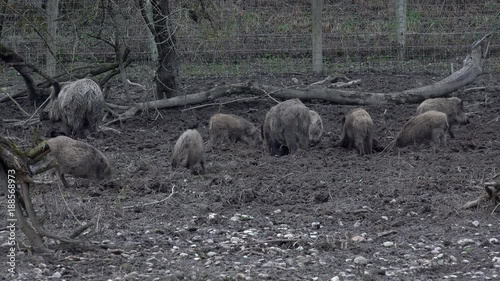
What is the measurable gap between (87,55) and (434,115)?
6.40 m

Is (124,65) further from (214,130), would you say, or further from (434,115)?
(434,115)

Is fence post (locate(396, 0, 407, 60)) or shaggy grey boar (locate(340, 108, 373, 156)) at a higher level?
fence post (locate(396, 0, 407, 60))

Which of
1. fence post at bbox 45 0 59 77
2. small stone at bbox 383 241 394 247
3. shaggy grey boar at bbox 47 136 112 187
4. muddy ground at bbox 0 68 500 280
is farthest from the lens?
fence post at bbox 45 0 59 77

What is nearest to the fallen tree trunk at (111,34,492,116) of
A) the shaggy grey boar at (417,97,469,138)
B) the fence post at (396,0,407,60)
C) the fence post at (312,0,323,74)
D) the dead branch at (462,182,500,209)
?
the shaggy grey boar at (417,97,469,138)

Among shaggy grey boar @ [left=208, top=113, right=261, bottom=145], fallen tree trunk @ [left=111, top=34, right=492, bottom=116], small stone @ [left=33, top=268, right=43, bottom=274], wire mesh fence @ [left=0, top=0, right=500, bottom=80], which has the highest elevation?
wire mesh fence @ [left=0, top=0, right=500, bottom=80]

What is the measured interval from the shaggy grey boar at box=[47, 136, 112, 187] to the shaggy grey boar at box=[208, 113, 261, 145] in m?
2.40

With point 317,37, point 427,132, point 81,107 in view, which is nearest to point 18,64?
point 81,107

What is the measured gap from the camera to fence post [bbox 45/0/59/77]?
13.7 m

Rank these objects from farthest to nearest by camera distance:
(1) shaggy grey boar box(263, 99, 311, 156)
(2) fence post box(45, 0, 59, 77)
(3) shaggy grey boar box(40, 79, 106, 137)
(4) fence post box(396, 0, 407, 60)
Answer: (4) fence post box(396, 0, 407, 60), (2) fence post box(45, 0, 59, 77), (3) shaggy grey boar box(40, 79, 106, 137), (1) shaggy grey boar box(263, 99, 311, 156)

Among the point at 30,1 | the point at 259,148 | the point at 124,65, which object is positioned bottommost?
the point at 259,148

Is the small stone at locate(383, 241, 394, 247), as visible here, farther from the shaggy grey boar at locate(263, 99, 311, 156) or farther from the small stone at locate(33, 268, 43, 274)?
the shaggy grey boar at locate(263, 99, 311, 156)

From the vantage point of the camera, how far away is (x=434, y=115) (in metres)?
10.9

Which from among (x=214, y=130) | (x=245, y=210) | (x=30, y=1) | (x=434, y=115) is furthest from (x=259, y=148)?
(x=30, y=1)

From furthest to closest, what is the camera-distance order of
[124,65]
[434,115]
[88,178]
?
[124,65] < [434,115] < [88,178]
